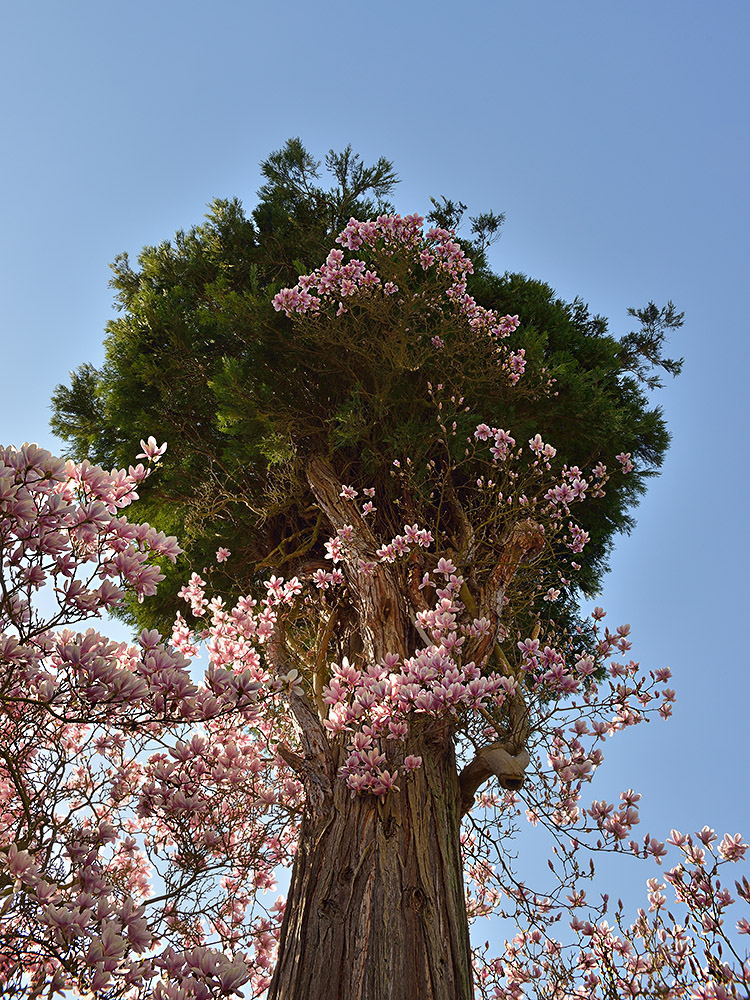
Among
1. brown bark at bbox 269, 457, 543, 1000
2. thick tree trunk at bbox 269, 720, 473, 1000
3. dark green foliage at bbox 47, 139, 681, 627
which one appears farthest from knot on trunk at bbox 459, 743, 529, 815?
dark green foliage at bbox 47, 139, 681, 627

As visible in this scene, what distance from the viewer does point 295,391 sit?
5.85 meters

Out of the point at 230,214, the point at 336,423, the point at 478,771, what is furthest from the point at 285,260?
the point at 478,771

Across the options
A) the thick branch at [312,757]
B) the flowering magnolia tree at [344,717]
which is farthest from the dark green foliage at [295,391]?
the thick branch at [312,757]

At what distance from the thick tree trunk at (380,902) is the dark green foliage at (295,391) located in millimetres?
2133

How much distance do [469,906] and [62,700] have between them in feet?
13.8

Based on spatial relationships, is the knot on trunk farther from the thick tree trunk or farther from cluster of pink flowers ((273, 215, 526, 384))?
cluster of pink flowers ((273, 215, 526, 384))

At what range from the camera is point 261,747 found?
5.11 meters

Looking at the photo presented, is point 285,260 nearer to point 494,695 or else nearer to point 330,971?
point 494,695

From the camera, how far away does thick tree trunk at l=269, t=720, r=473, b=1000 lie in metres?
2.78

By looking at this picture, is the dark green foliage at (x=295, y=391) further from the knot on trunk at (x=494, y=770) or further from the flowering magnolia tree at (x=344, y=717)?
the knot on trunk at (x=494, y=770)

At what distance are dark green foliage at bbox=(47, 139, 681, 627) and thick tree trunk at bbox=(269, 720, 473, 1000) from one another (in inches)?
84.0

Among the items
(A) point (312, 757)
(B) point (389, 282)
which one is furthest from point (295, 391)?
(A) point (312, 757)

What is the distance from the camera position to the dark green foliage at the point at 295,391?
17.8ft

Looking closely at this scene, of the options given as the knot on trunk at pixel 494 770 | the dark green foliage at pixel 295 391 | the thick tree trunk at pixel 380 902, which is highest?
the dark green foliage at pixel 295 391
